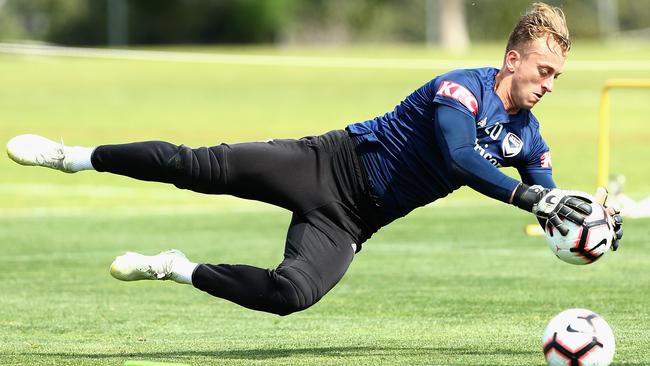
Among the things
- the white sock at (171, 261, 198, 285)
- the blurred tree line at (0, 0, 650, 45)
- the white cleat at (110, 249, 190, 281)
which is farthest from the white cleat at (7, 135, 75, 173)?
the blurred tree line at (0, 0, 650, 45)

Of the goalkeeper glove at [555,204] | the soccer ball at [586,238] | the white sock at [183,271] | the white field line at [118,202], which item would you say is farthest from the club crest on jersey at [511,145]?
the white field line at [118,202]

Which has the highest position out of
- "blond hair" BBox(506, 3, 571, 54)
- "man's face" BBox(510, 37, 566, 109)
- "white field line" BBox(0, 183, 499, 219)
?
"blond hair" BBox(506, 3, 571, 54)

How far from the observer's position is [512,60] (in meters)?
8.03

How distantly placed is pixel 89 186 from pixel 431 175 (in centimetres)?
1821

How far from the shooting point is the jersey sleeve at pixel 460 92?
779 cm

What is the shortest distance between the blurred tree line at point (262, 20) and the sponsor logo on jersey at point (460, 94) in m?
65.9

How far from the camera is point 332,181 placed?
27.0 feet

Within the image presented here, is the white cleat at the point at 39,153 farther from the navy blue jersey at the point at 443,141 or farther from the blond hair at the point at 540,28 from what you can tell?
the blond hair at the point at 540,28

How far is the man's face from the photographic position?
7.90 meters

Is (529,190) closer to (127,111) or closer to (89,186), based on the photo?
(89,186)

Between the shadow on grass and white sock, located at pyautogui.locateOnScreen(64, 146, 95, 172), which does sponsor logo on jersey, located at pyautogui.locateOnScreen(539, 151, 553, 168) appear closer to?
the shadow on grass

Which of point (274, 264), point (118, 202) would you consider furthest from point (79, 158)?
point (118, 202)

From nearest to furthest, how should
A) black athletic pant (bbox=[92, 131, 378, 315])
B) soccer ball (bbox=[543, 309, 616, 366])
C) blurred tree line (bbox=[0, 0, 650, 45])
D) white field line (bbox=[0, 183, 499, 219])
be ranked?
soccer ball (bbox=[543, 309, 616, 366]), black athletic pant (bbox=[92, 131, 378, 315]), white field line (bbox=[0, 183, 499, 219]), blurred tree line (bbox=[0, 0, 650, 45])

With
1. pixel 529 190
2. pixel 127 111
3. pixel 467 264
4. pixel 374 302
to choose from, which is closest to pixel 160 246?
pixel 467 264
